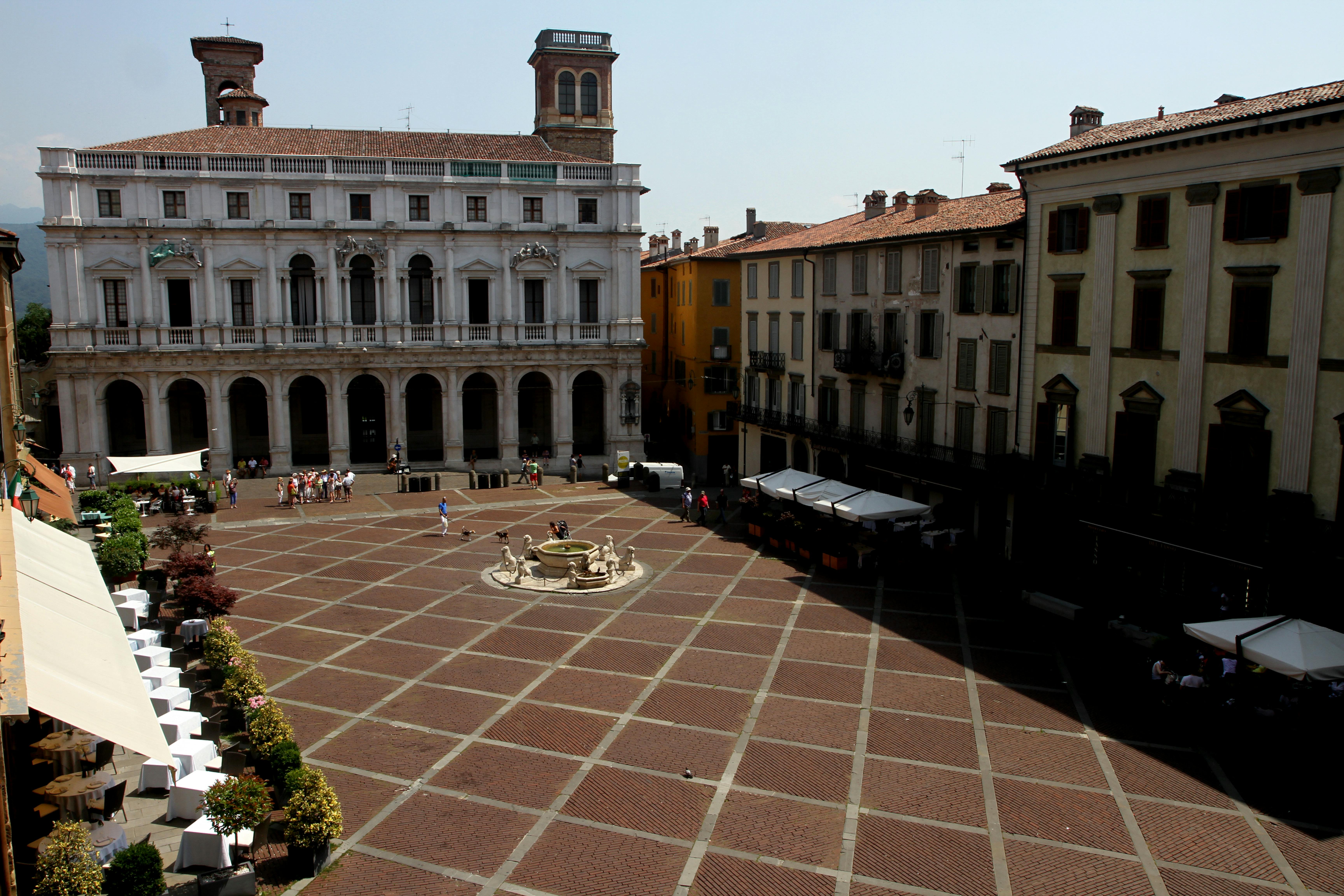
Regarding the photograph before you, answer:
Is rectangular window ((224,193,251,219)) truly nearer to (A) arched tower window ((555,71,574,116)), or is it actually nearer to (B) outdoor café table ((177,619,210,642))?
(A) arched tower window ((555,71,574,116))

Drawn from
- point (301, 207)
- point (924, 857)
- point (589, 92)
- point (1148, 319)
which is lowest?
point (924, 857)

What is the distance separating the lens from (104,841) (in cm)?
1397

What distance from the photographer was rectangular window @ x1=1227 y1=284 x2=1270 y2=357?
23.5 metres

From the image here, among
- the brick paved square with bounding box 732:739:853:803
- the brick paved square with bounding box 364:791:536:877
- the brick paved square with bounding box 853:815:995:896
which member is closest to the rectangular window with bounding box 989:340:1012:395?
the brick paved square with bounding box 732:739:853:803

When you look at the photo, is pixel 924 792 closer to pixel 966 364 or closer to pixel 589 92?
pixel 966 364

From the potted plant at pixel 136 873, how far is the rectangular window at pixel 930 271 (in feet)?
102

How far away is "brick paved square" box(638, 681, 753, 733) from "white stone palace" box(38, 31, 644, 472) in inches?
1322

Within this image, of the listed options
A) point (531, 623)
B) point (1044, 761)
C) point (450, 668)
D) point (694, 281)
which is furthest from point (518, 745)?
point (694, 281)

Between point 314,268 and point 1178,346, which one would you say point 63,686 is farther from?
point 314,268

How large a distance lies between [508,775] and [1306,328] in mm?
20230

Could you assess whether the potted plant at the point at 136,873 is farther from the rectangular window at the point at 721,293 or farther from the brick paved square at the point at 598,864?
the rectangular window at the point at 721,293

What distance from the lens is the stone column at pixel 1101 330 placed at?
91.7 feet

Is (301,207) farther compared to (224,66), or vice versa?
(224,66)

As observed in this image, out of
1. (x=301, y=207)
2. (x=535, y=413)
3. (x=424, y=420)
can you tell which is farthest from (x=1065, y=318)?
(x=424, y=420)
